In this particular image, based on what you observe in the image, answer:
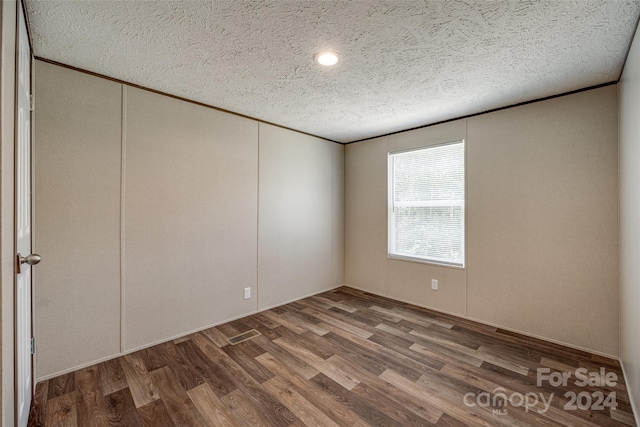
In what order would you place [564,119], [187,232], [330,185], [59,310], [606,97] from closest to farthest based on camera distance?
1. [59,310]
2. [606,97]
3. [564,119]
4. [187,232]
5. [330,185]

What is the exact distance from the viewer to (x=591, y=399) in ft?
6.23

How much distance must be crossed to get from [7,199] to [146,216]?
140 centimetres

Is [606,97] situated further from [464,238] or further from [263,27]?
[263,27]

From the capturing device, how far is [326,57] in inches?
80.7

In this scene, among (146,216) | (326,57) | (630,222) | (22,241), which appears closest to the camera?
(22,241)

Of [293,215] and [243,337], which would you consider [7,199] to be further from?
[293,215]

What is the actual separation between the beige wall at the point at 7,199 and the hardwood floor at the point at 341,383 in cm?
80

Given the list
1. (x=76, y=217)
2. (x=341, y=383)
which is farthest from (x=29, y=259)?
(x=341, y=383)

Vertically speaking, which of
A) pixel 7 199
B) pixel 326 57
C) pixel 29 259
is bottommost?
pixel 29 259

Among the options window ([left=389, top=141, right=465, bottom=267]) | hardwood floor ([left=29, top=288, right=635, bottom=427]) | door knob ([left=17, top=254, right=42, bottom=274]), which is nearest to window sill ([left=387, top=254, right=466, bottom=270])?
window ([left=389, top=141, right=465, bottom=267])

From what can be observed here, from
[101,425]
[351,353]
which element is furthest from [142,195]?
[351,353]

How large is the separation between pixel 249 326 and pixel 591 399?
283cm

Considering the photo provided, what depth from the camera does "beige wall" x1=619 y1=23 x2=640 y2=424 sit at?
1.67 meters

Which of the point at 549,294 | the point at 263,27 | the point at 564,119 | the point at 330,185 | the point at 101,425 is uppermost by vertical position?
A: the point at 263,27
